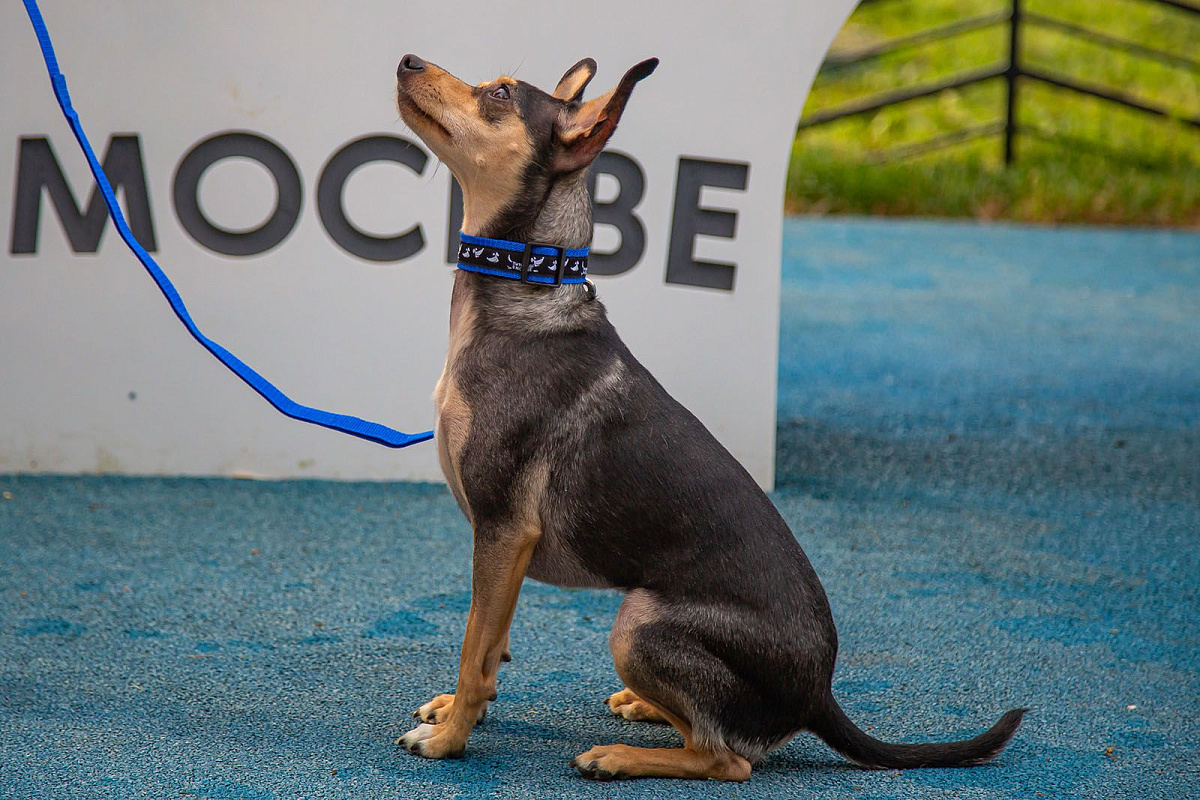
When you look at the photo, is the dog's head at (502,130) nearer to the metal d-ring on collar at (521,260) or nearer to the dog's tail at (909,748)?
the metal d-ring on collar at (521,260)

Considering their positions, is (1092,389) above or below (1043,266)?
below

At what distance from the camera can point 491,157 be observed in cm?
265

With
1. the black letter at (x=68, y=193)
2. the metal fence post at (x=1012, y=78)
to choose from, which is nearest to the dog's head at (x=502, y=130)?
the black letter at (x=68, y=193)

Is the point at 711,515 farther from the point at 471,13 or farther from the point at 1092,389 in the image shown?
the point at 1092,389

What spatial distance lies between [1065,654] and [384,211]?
9.22ft

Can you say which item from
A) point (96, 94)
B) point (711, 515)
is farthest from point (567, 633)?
point (96, 94)

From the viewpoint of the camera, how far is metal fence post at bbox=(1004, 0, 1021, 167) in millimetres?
11594

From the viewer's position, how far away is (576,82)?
281 centimetres

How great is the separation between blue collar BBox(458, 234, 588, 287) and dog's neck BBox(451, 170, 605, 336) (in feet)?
0.05

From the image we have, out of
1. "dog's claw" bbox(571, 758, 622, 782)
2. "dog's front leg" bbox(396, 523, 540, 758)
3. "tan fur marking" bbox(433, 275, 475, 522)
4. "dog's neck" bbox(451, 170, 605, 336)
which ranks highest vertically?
"dog's neck" bbox(451, 170, 605, 336)

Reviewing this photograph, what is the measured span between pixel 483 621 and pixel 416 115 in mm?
1093

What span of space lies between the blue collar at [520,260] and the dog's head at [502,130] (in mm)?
84

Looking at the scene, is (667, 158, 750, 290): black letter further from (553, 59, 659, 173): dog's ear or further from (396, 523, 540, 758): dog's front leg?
(396, 523, 540, 758): dog's front leg

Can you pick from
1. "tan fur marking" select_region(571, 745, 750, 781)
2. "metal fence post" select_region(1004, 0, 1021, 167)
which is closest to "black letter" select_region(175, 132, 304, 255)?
"tan fur marking" select_region(571, 745, 750, 781)
